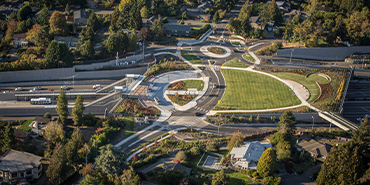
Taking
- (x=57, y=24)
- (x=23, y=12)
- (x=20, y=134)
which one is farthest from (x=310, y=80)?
(x=23, y=12)

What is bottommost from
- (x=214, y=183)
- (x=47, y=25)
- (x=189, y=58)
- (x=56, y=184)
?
(x=56, y=184)

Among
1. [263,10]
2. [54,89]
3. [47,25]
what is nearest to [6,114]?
[54,89]

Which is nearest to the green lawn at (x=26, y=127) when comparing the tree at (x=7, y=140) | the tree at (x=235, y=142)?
the tree at (x=7, y=140)

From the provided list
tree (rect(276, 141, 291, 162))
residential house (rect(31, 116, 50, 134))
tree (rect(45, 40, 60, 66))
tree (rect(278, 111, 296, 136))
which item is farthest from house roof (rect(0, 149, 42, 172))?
tree (rect(278, 111, 296, 136))

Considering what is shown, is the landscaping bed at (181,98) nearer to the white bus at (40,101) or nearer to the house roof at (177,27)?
the white bus at (40,101)

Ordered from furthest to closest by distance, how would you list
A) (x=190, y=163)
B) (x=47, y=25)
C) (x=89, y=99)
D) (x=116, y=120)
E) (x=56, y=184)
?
1. (x=47, y=25)
2. (x=89, y=99)
3. (x=116, y=120)
4. (x=190, y=163)
5. (x=56, y=184)

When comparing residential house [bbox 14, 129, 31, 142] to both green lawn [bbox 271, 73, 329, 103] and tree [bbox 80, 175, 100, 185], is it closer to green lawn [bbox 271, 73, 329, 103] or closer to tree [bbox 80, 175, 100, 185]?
tree [bbox 80, 175, 100, 185]

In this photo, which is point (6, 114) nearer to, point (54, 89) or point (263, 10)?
point (54, 89)
